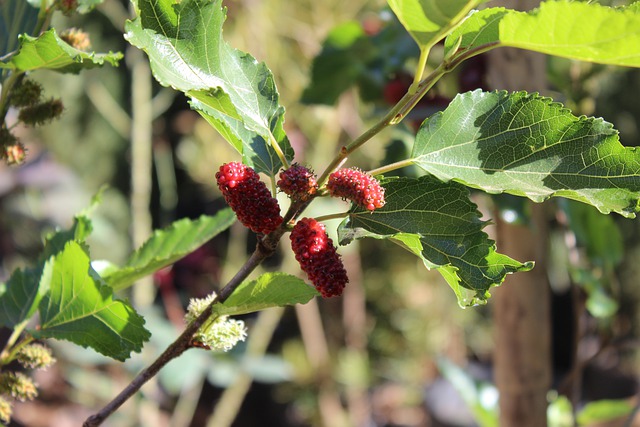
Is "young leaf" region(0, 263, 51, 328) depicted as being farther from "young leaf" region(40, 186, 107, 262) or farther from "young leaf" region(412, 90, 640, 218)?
"young leaf" region(412, 90, 640, 218)

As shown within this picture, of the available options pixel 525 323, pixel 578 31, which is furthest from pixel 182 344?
pixel 525 323

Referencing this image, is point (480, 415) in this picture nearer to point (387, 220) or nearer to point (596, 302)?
point (596, 302)

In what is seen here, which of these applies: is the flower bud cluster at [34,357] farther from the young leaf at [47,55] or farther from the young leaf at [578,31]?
the young leaf at [578,31]

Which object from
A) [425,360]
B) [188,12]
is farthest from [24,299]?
[425,360]

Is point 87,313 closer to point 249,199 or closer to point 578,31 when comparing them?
point 249,199

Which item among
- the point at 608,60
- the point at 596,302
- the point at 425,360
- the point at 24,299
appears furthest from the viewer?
the point at 425,360

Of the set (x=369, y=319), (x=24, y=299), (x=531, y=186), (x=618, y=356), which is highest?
(x=618, y=356)
